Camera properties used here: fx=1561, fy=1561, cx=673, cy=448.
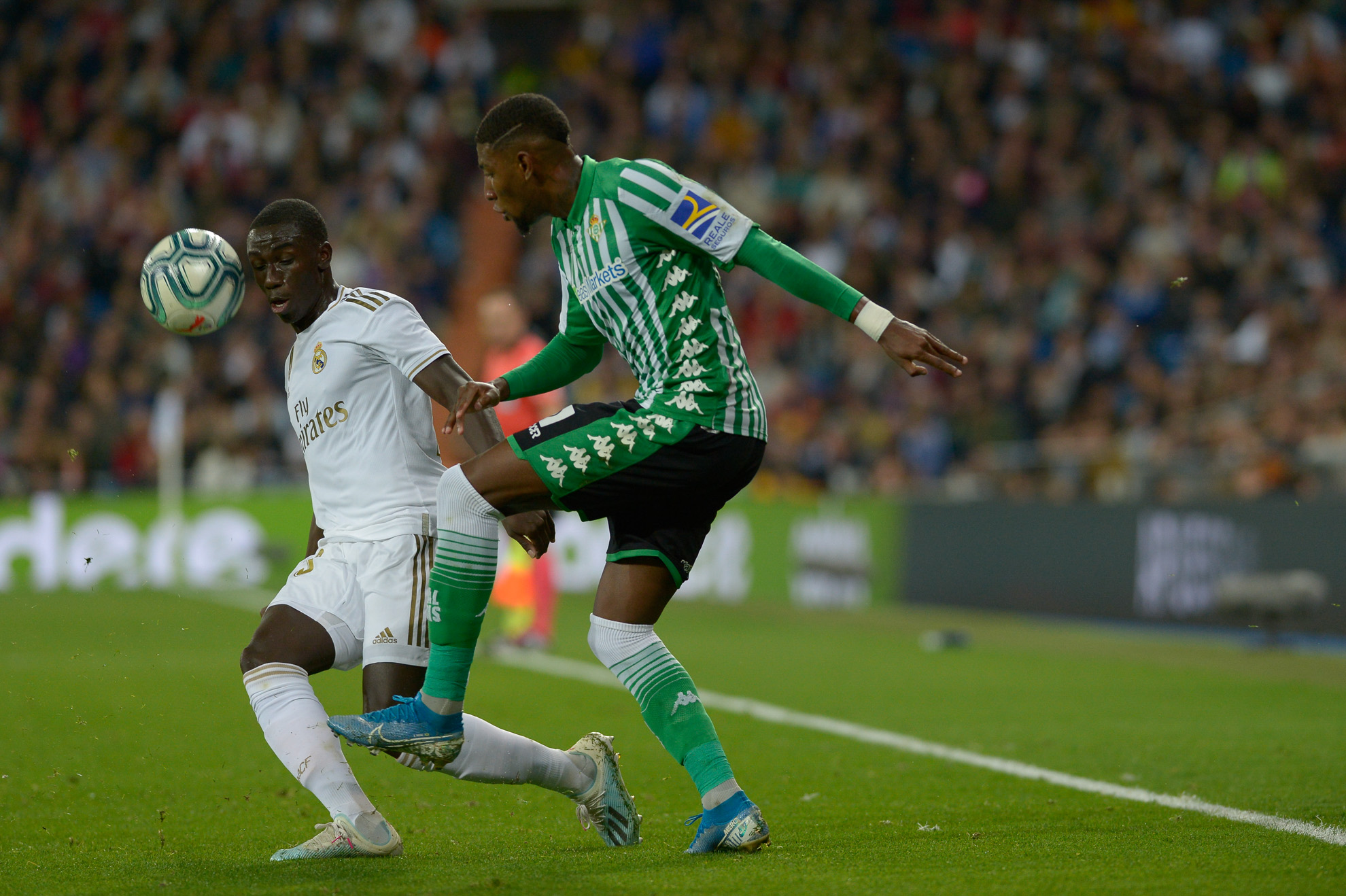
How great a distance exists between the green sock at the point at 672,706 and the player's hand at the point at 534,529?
401 millimetres

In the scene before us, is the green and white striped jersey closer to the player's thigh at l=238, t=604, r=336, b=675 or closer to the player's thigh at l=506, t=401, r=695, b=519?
the player's thigh at l=506, t=401, r=695, b=519

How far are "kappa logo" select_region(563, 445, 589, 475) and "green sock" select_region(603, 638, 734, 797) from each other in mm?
610

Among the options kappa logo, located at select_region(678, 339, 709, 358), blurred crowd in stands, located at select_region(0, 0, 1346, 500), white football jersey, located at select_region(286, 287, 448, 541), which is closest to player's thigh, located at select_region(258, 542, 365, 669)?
white football jersey, located at select_region(286, 287, 448, 541)

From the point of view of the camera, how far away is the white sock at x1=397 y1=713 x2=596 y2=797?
170 inches

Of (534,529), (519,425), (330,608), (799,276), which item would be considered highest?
(799,276)

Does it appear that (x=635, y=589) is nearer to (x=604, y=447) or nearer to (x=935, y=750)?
(x=604, y=447)

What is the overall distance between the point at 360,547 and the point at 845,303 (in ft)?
4.96

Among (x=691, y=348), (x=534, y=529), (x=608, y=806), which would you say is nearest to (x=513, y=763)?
(x=608, y=806)

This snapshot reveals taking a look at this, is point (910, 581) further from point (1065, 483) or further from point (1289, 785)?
point (1289, 785)

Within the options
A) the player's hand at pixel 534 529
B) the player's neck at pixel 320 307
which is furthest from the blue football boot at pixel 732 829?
the player's neck at pixel 320 307

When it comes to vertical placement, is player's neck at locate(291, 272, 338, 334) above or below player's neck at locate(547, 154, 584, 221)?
below

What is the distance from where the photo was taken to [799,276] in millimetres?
3900

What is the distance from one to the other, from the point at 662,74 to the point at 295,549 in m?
9.08

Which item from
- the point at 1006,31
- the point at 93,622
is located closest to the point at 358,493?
the point at 93,622
